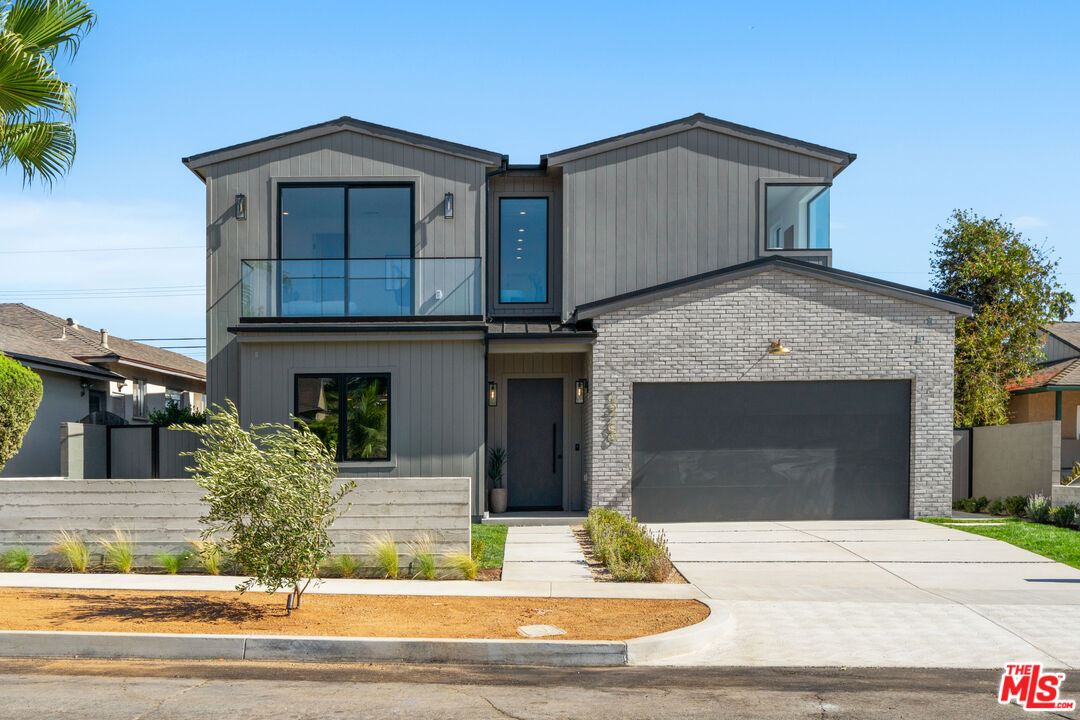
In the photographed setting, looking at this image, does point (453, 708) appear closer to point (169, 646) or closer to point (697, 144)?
point (169, 646)

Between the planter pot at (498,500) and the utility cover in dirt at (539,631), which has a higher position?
the utility cover in dirt at (539,631)

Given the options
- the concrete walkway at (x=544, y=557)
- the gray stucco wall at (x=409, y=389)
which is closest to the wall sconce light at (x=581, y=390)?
the gray stucco wall at (x=409, y=389)

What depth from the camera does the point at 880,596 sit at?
405 inches

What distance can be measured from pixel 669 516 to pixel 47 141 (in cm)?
1141

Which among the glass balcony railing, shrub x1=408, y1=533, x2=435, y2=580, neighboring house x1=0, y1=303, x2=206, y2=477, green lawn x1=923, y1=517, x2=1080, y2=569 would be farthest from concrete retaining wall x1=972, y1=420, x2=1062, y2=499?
neighboring house x1=0, y1=303, x2=206, y2=477

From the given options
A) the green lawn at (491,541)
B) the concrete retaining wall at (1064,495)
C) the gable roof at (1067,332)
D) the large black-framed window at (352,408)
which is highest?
the gable roof at (1067,332)

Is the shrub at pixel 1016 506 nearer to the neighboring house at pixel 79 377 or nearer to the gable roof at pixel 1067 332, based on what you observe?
the gable roof at pixel 1067 332

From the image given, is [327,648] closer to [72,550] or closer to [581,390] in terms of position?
[72,550]

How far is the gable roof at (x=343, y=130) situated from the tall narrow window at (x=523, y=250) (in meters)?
1.48

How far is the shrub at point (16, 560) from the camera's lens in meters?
11.5

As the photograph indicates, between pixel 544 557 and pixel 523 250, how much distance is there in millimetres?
8089

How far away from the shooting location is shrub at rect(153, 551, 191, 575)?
37.5 ft

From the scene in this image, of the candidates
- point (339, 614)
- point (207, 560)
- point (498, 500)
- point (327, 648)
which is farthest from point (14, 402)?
point (327, 648)

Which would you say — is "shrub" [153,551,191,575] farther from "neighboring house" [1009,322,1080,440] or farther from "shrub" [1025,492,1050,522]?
"neighboring house" [1009,322,1080,440]
